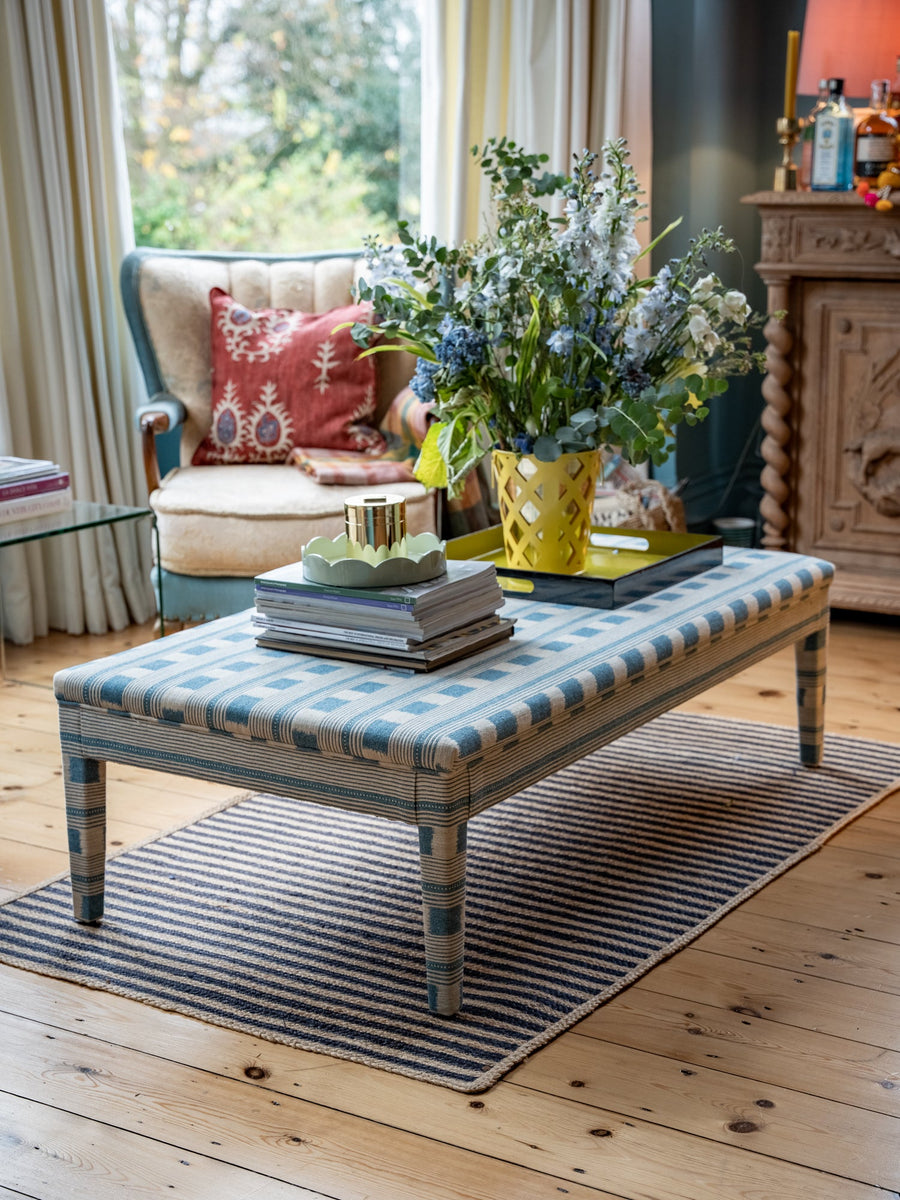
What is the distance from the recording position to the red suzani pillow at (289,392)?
3.59 m

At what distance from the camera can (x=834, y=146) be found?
11.8ft

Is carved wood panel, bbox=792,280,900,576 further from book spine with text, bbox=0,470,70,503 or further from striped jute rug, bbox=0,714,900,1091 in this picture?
book spine with text, bbox=0,470,70,503

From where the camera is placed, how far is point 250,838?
2475 millimetres

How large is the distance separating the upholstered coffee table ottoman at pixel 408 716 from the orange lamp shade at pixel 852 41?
6.38 ft

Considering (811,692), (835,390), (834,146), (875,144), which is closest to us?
(811,692)

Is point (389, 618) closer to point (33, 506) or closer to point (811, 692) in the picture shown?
point (811, 692)

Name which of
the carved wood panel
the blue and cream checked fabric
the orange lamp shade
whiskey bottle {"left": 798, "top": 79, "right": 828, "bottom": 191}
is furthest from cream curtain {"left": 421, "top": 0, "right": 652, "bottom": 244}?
the blue and cream checked fabric

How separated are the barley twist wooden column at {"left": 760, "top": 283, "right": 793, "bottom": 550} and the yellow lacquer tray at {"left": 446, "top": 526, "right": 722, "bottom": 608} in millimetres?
1207

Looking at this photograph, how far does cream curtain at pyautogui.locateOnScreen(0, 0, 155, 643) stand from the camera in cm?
352

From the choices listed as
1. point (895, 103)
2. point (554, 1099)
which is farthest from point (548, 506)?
point (895, 103)

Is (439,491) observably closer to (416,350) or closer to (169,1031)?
(416,350)

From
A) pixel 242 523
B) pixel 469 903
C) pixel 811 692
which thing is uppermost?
pixel 242 523

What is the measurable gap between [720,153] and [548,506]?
2501mm

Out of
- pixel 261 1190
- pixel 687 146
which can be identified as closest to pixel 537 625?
pixel 261 1190
